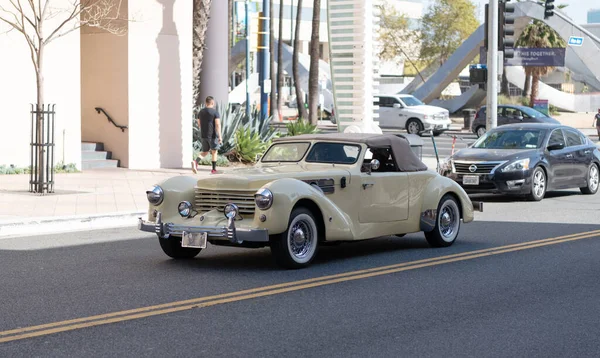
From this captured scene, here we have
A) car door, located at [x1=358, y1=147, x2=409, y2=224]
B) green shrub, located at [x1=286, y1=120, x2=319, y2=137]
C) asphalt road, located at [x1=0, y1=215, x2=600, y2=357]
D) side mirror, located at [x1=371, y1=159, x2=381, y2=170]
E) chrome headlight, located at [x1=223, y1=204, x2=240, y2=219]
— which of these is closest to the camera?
asphalt road, located at [x1=0, y1=215, x2=600, y2=357]

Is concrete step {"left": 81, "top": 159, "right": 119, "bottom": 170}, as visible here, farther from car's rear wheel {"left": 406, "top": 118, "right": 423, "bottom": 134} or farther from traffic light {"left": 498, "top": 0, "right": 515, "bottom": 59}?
car's rear wheel {"left": 406, "top": 118, "right": 423, "bottom": 134}

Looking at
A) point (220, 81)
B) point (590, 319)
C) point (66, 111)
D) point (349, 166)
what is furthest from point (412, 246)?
point (220, 81)

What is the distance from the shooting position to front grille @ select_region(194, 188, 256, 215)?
10430 millimetres

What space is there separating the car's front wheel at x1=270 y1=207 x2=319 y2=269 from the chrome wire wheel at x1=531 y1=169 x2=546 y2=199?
952 centimetres

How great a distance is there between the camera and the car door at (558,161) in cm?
1980

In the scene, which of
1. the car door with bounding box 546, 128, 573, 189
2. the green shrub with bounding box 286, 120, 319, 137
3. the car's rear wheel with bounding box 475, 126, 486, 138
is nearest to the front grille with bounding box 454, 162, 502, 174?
the car door with bounding box 546, 128, 573, 189

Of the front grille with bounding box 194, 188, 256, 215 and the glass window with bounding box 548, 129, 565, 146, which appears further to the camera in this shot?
the glass window with bounding box 548, 129, 565, 146

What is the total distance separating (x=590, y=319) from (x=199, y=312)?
10.6 ft

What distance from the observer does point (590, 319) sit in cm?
827

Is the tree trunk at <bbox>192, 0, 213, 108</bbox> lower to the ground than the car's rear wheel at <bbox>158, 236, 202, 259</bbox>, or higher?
higher

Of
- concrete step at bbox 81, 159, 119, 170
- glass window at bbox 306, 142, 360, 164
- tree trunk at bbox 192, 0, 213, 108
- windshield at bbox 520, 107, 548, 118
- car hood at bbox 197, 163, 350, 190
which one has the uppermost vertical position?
tree trunk at bbox 192, 0, 213, 108

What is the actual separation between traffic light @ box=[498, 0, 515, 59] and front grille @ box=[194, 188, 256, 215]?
17.1 m

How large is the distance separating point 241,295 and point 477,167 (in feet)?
35.7

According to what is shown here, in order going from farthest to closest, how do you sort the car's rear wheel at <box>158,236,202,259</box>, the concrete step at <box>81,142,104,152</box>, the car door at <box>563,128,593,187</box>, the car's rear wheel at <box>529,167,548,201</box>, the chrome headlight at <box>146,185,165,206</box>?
the concrete step at <box>81,142,104,152</box>
the car door at <box>563,128,593,187</box>
the car's rear wheel at <box>529,167,548,201</box>
the car's rear wheel at <box>158,236,202,259</box>
the chrome headlight at <box>146,185,165,206</box>
